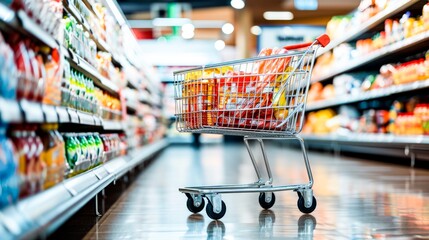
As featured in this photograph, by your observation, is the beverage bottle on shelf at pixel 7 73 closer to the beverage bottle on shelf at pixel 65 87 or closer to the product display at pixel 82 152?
the beverage bottle on shelf at pixel 65 87

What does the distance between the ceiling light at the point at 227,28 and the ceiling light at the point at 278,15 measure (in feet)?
8.50

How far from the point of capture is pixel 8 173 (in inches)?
64.0

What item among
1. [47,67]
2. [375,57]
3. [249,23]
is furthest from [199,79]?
[249,23]

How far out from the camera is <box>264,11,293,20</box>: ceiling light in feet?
54.1

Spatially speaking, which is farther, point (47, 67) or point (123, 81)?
point (123, 81)

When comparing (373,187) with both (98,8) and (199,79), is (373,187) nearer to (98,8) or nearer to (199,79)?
(199,79)

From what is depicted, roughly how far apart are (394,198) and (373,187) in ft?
2.37

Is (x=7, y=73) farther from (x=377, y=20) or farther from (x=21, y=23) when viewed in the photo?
(x=377, y=20)

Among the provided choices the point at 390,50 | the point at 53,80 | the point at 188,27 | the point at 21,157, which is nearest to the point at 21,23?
the point at 21,157

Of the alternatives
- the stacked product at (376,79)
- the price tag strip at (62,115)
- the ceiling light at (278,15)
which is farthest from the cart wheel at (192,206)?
the ceiling light at (278,15)

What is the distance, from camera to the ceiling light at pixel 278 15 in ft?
54.1

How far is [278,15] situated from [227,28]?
338 centimetres

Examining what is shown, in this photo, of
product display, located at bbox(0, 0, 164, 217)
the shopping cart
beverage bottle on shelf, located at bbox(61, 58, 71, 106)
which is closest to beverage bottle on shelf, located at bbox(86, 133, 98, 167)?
product display, located at bbox(0, 0, 164, 217)

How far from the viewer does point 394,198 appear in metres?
3.72
